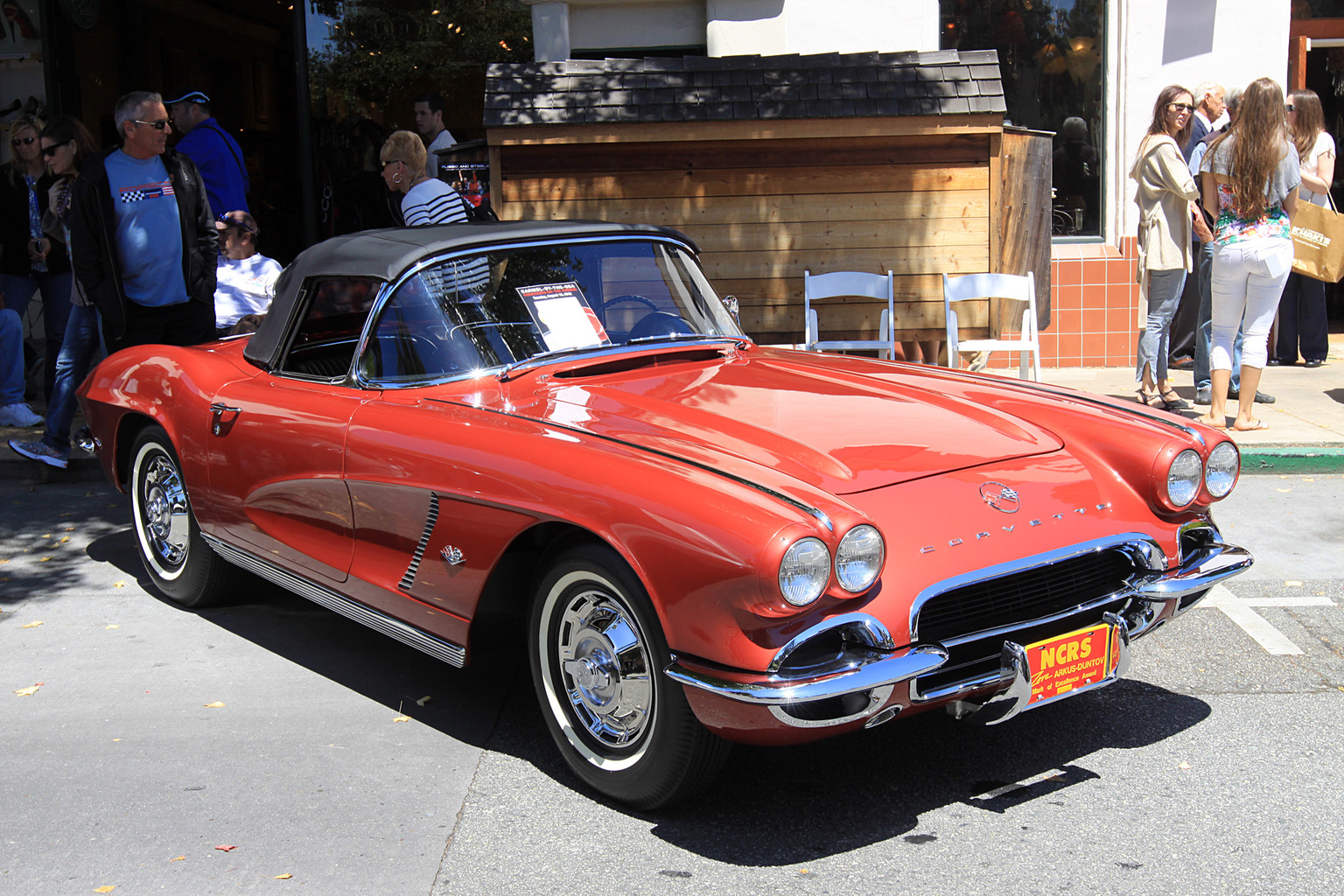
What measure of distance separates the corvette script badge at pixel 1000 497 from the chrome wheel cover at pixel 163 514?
3124 mm

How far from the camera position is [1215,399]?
754 centimetres

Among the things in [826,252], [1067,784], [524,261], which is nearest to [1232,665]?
[1067,784]

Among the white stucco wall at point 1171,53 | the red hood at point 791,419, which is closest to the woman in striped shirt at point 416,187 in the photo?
the red hood at point 791,419

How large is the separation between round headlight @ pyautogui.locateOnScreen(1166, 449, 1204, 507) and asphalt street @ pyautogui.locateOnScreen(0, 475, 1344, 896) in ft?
2.34

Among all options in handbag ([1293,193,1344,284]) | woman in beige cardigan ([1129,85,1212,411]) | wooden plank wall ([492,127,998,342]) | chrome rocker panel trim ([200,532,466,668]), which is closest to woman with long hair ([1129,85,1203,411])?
woman in beige cardigan ([1129,85,1212,411])

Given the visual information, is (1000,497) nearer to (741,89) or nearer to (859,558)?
(859,558)

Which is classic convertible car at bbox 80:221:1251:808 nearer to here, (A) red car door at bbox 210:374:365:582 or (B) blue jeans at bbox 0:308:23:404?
(A) red car door at bbox 210:374:365:582

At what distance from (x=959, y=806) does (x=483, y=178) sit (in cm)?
672

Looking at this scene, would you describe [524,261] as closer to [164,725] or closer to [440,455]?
[440,455]

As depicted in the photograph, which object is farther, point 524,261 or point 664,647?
point 524,261

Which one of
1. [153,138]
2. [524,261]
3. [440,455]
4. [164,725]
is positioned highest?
[153,138]

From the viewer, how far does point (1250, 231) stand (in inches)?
295

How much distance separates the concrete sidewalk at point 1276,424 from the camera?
23.1 ft

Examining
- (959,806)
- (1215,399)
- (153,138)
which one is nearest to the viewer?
(959,806)
